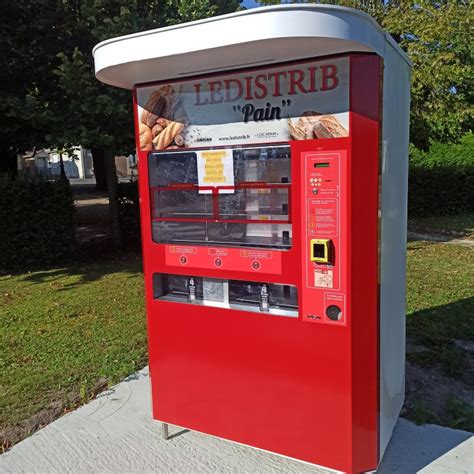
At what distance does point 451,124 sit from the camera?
917 cm

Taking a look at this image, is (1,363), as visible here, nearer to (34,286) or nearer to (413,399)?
(34,286)

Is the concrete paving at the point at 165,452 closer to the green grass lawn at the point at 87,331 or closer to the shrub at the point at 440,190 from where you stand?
the green grass lawn at the point at 87,331

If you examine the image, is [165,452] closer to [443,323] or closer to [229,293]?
[229,293]

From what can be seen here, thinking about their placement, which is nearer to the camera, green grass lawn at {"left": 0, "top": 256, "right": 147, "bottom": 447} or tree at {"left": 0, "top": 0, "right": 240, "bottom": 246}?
green grass lawn at {"left": 0, "top": 256, "right": 147, "bottom": 447}

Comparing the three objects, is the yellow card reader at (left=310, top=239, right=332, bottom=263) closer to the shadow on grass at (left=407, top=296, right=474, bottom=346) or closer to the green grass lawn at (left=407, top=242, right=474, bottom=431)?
the green grass lawn at (left=407, top=242, right=474, bottom=431)

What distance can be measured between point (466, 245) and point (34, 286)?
773cm

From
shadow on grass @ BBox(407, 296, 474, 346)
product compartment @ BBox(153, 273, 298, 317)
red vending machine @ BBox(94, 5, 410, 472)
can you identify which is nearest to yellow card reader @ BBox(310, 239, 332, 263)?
red vending machine @ BBox(94, 5, 410, 472)

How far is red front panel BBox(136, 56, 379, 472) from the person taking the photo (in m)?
2.17

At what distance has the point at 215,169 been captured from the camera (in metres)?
2.46

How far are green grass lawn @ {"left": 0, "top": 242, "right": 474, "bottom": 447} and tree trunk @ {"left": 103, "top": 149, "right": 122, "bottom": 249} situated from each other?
4.51 ft

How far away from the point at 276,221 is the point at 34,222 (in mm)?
6262

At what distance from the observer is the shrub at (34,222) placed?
7367 mm

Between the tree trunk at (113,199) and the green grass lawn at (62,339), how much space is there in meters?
1.59

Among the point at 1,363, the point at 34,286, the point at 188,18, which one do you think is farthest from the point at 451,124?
the point at 1,363
